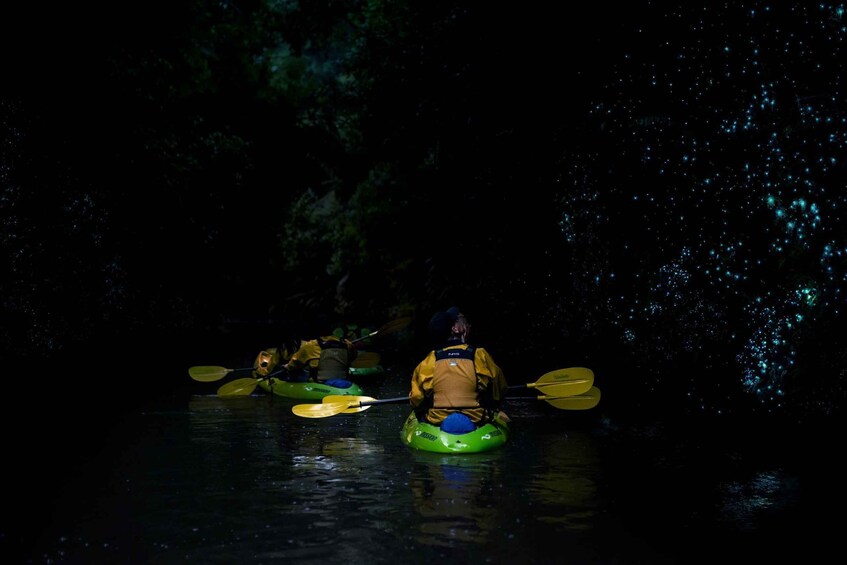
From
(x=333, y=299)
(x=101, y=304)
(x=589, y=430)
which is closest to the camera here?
(x=589, y=430)

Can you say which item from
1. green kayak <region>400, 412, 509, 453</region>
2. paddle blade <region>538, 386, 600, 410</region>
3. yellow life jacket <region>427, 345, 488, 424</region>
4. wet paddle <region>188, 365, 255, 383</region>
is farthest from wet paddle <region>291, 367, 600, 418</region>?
wet paddle <region>188, 365, 255, 383</region>

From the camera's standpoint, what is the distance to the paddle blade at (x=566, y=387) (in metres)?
9.92

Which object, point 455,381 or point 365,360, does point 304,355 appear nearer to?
point 365,360

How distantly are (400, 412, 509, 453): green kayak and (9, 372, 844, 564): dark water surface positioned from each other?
0.11 metres

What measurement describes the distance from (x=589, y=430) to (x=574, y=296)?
428 cm

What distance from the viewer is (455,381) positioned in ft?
28.3

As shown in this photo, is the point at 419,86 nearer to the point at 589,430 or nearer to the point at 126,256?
the point at 126,256

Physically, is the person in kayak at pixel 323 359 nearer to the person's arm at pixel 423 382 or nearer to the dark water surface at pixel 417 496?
the dark water surface at pixel 417 496

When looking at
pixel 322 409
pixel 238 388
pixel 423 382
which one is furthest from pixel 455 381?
pixel 238 388

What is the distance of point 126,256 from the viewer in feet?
63.0

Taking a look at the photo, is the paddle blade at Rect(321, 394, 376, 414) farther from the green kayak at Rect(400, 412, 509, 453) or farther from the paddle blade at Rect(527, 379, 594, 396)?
the paddle blade at Rect(527, 379, 594, 396)

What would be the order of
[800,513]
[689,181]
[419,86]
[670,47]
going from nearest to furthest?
[800,513] < [689,181] < [670,47] < [419,86]

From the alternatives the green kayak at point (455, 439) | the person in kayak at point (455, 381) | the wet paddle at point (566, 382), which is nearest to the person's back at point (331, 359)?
the wet paddle at point (566, 382)

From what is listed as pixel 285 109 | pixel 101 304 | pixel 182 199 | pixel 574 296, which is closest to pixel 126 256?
pixel 101 304
